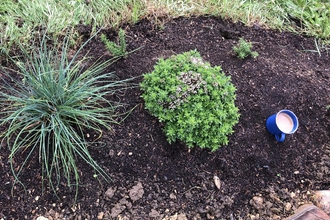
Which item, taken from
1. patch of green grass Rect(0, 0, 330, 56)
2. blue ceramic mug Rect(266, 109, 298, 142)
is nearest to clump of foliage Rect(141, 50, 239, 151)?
blue ceramic mug Rect(266, 109, 298, 142)

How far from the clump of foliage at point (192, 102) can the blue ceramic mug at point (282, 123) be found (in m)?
0.30

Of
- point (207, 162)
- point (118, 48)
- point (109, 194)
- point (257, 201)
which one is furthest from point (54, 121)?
point (257, 201)

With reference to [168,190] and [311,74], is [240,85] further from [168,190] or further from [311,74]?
[168,190]

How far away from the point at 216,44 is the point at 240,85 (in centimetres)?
51

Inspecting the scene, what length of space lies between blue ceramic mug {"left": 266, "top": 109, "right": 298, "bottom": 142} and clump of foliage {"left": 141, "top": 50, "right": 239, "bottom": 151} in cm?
30

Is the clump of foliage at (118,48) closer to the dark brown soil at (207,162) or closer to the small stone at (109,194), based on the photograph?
the dark brown soil at (207,162)

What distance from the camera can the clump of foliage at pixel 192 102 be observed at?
232 centimetres

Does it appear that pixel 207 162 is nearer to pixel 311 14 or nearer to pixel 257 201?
pixel 257 201

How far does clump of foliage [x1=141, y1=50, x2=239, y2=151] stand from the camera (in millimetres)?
2317

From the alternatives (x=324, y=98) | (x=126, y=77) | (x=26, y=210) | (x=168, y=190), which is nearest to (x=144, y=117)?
(x=126, y=77)

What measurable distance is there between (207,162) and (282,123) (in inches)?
25.3

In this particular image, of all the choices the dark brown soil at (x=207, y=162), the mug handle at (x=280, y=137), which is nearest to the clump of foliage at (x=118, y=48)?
the dark brown soil at (x=207, y=162)

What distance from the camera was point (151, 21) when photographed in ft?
10.4

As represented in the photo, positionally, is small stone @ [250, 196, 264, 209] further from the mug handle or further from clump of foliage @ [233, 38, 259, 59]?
clump of foliage @ [233, 38, 259, 59]
